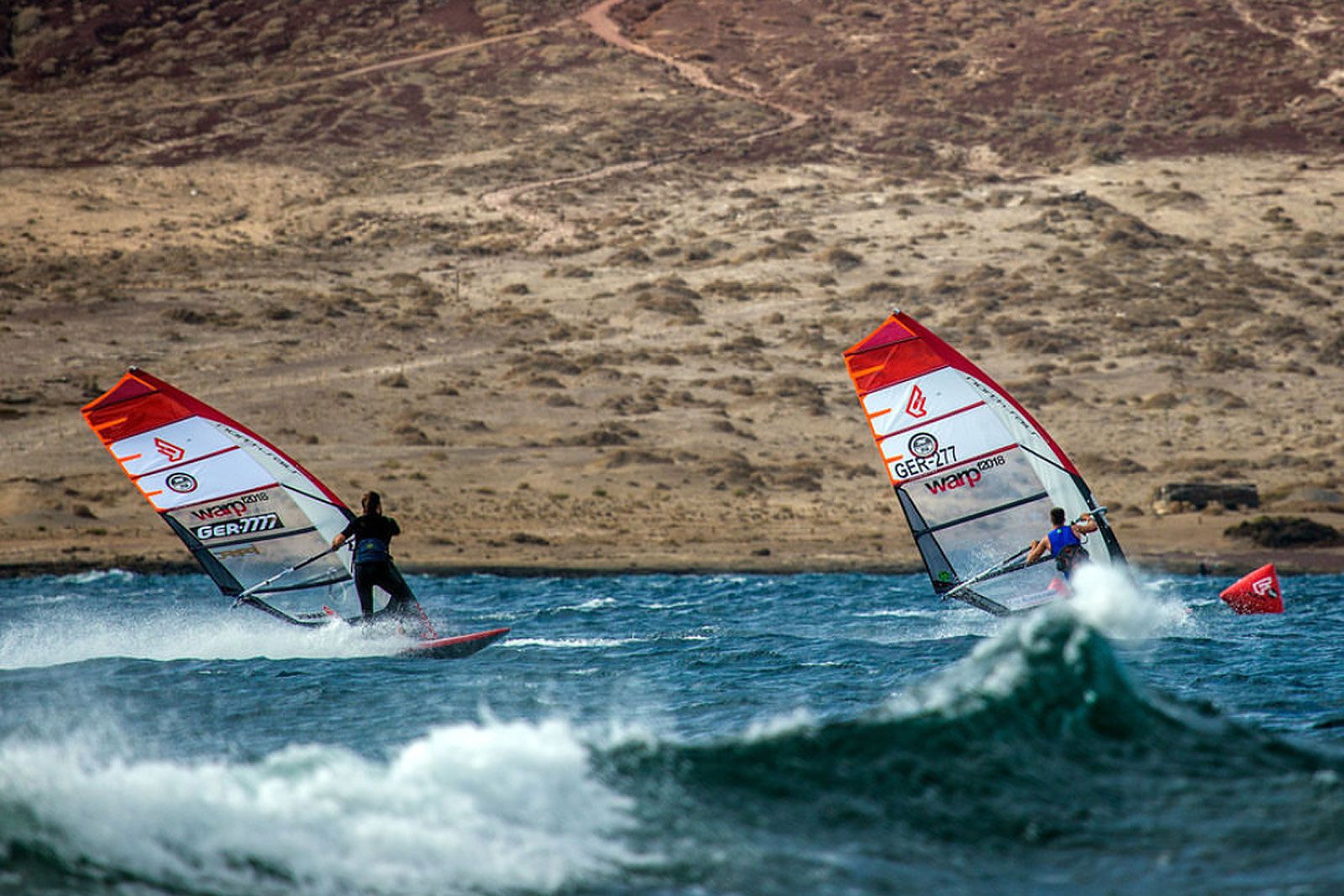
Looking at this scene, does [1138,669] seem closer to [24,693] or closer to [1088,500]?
[1088,500]

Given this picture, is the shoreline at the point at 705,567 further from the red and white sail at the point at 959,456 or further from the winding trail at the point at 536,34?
Answer: the winding trail at the point at 536,34

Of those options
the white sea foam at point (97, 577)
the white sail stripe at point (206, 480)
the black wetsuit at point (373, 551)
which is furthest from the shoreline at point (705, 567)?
the black wetsuit at point (373, 551)

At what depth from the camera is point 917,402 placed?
1723 cm

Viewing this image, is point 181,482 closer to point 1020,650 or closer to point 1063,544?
Result: point 1063,544

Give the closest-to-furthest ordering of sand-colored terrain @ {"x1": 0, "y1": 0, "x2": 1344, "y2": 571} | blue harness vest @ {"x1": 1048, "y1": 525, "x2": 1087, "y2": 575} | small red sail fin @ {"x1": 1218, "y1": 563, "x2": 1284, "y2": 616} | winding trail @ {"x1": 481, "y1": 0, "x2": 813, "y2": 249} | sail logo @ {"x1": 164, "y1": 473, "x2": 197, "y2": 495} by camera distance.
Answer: blue harness vest @ {"x1": 1048, "y1": 525, "x2": 1087, "y2": 575} → sail logo @ {"x1": 164, "y1": 473, "x2": 197, "y2": 495} → small red sail fin @ {"x1": 1218, "y1": 563, "x2": 1284, "y2": 616} → sand-colored terrain @ {"x1": 0, "y1": 0, "x2": 1344, "y2": 571} → winding trail @ {"x1": 481, "y1": 0, "x2": 813, "y2": 249}

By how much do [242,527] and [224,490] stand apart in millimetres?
429

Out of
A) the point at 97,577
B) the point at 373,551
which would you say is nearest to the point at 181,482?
the point at 373,551

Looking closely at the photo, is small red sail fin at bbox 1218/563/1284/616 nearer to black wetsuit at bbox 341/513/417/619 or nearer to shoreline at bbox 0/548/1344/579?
shoreline at bbox 0/548/1344/579

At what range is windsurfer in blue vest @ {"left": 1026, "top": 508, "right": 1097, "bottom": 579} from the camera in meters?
16.5

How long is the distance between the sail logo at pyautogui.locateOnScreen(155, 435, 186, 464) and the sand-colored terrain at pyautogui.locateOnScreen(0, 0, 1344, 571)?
1072cm

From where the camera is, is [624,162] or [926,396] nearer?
[926,396]

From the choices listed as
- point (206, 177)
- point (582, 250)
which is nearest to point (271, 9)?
point (206, 177)

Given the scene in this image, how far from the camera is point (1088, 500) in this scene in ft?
57.6

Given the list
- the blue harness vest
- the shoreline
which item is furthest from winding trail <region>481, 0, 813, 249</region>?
the blue harness vest
